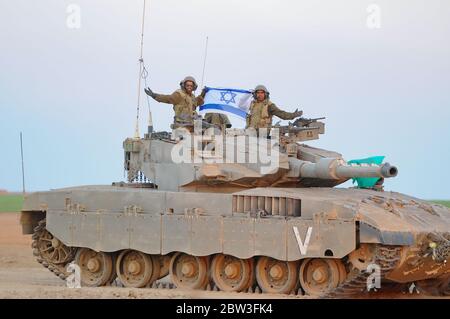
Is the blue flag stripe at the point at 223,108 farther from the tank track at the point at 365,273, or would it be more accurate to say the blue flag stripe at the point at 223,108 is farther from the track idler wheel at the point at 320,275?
the tank track at the point at 365,273

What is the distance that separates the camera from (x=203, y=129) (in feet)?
83.1

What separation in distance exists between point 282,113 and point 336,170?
126 inches

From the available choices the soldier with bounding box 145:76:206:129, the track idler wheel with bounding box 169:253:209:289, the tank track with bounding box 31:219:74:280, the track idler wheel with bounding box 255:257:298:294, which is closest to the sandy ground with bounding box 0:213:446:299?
the tank track with bounding box 31:219:74:280

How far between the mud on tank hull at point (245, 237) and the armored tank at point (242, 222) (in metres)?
0.03

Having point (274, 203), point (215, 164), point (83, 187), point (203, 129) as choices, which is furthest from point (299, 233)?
point (83, 187)

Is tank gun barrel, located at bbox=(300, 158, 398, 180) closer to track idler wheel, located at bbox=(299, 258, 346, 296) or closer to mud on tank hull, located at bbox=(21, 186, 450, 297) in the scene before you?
mud on tank hull, located at bbox=(21, 186, 450, 297)

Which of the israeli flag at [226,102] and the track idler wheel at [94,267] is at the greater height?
the israeli flag at [226,102]

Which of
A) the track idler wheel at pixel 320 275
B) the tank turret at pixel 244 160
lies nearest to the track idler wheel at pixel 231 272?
the track idler wheel at pixel 320 275

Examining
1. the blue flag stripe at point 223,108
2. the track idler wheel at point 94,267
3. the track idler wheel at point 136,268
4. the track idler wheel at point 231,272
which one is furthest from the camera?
the blue flag stripe at point 223,108

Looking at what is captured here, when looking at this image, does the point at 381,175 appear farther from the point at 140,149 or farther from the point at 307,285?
the point at 140,149

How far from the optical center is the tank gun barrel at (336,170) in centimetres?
2239

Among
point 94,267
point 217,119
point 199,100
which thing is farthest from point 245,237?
point 199,100
